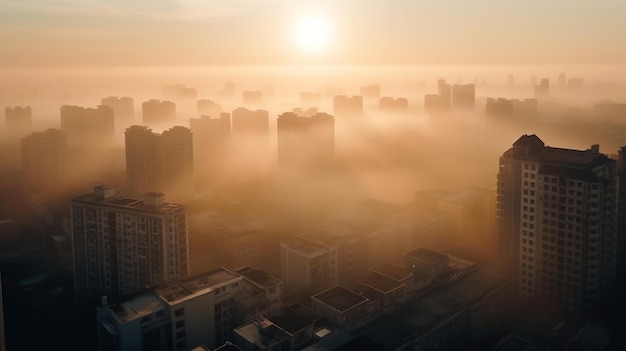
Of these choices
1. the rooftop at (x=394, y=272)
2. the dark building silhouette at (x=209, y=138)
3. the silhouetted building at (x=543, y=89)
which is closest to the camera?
the rooftop at (x=394, y=272)

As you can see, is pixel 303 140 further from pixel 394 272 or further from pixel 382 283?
pixel 382 283

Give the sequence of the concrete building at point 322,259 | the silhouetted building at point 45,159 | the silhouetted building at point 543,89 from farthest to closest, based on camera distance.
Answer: the silhouetted building at point 543,89, the silhouetted building at point 45,159, the concrete building at point 322,259

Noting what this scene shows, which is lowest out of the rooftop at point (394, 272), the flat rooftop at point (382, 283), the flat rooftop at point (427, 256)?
the flat rooftop at point (382, 283)

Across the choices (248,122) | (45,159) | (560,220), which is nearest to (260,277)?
(560,220)

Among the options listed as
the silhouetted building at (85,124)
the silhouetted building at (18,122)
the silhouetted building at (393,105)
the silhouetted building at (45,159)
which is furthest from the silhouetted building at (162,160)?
the silhouetted building at (393,105)

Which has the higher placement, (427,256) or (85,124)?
(85,124)

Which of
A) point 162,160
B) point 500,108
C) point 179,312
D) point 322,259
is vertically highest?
point 500,108

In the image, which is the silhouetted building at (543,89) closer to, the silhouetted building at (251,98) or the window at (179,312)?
the silhouetted building at (251,98)

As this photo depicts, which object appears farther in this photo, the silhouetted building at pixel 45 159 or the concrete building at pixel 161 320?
the silhouetted building at pixel 45 159
